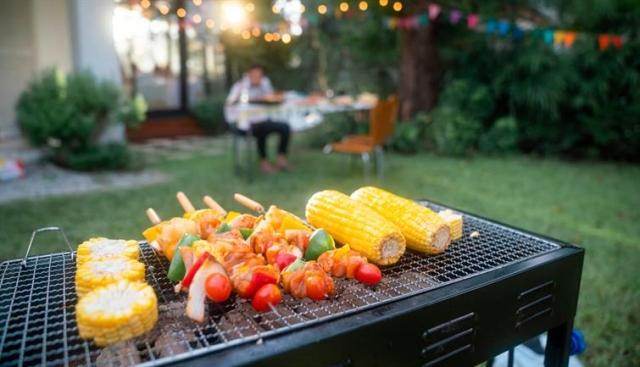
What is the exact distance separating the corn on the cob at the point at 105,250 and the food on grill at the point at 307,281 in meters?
0.52

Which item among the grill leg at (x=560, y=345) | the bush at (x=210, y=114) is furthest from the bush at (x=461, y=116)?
the grill leg at (x=560, y=345)

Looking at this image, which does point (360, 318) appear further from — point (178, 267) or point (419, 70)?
point (419, 70)

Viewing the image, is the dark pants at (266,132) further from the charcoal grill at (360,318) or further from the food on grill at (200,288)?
the food on grill at (200,288)

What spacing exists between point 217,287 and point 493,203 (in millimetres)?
5134

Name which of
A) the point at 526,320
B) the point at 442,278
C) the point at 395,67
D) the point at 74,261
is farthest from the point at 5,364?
the point at 395,67

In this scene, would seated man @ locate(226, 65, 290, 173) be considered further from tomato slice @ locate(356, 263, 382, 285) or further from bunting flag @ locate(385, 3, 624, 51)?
tomato slice @ locate(356, 263, 382, 285)

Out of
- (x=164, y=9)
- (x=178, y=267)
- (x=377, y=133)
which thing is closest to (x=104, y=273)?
(x=178, y=267)

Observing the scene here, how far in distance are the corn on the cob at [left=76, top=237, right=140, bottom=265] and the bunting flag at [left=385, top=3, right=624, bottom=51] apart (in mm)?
7903

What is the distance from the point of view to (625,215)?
5.56 m

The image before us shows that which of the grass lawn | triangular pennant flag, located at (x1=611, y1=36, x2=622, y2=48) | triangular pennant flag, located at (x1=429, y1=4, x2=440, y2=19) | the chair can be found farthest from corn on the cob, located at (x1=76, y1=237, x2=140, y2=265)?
triangular pennant flag, located at (x1=611, y1=36, x2=622, y2=48)

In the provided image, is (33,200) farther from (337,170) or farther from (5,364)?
(5,364)

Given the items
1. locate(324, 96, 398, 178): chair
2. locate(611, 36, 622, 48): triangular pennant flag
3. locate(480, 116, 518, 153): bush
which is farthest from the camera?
locate(480, 116, 518, 153): bush

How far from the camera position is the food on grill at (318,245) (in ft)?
5.53

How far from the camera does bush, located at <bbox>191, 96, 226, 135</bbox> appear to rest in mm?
11789
